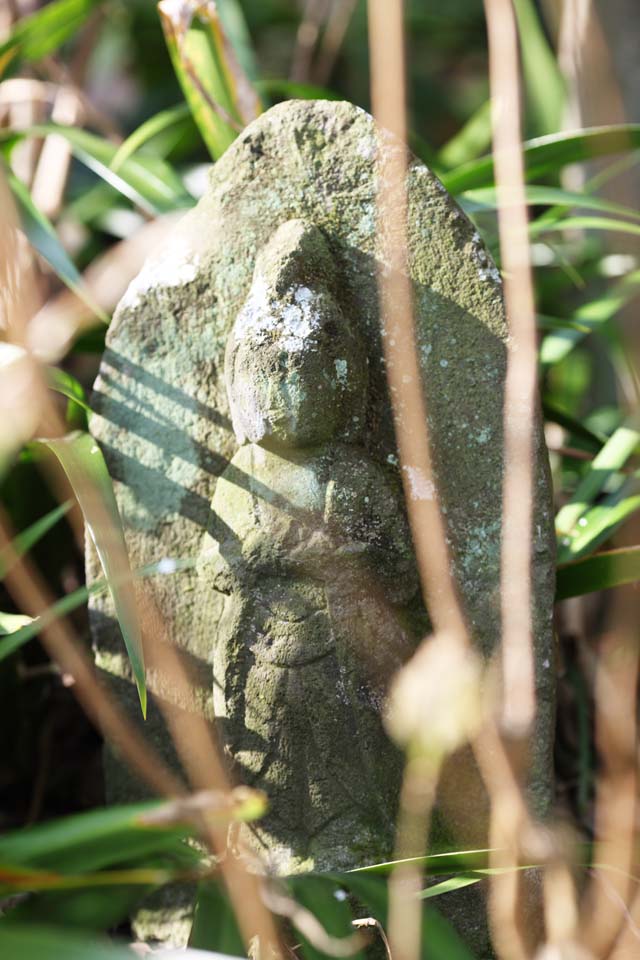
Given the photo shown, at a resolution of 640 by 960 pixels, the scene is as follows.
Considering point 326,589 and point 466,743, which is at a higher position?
point 326,589

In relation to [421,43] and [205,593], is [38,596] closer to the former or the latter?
[205,593]

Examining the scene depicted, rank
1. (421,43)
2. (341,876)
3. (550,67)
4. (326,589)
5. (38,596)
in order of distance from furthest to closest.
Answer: (421,43) < (550,67) < (38,596) < (326,589) < (341,876)

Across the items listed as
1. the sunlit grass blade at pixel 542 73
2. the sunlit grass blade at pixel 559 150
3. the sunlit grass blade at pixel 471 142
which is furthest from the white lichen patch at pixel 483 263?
the sunlit grass blade at pixel 542 73

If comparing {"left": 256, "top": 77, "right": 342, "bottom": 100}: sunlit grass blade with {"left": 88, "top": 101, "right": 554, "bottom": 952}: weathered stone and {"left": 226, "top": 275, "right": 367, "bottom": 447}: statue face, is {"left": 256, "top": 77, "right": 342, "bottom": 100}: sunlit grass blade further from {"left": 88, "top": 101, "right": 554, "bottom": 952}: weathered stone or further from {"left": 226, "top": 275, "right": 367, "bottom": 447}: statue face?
{"left": 226, "top": 275, "right": 367, "bottom": 447}: statue face

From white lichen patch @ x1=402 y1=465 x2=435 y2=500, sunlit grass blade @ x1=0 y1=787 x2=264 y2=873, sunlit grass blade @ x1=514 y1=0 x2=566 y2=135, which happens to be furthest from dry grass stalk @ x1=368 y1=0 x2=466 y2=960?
sunlit grass blade @ x1=514 y1=0 x2=566 y2=135

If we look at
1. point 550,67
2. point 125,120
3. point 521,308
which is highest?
point 125,120

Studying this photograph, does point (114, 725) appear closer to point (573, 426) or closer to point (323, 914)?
point (323, 914)

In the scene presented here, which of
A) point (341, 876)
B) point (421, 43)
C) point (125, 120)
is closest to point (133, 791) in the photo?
point (341, 876)
